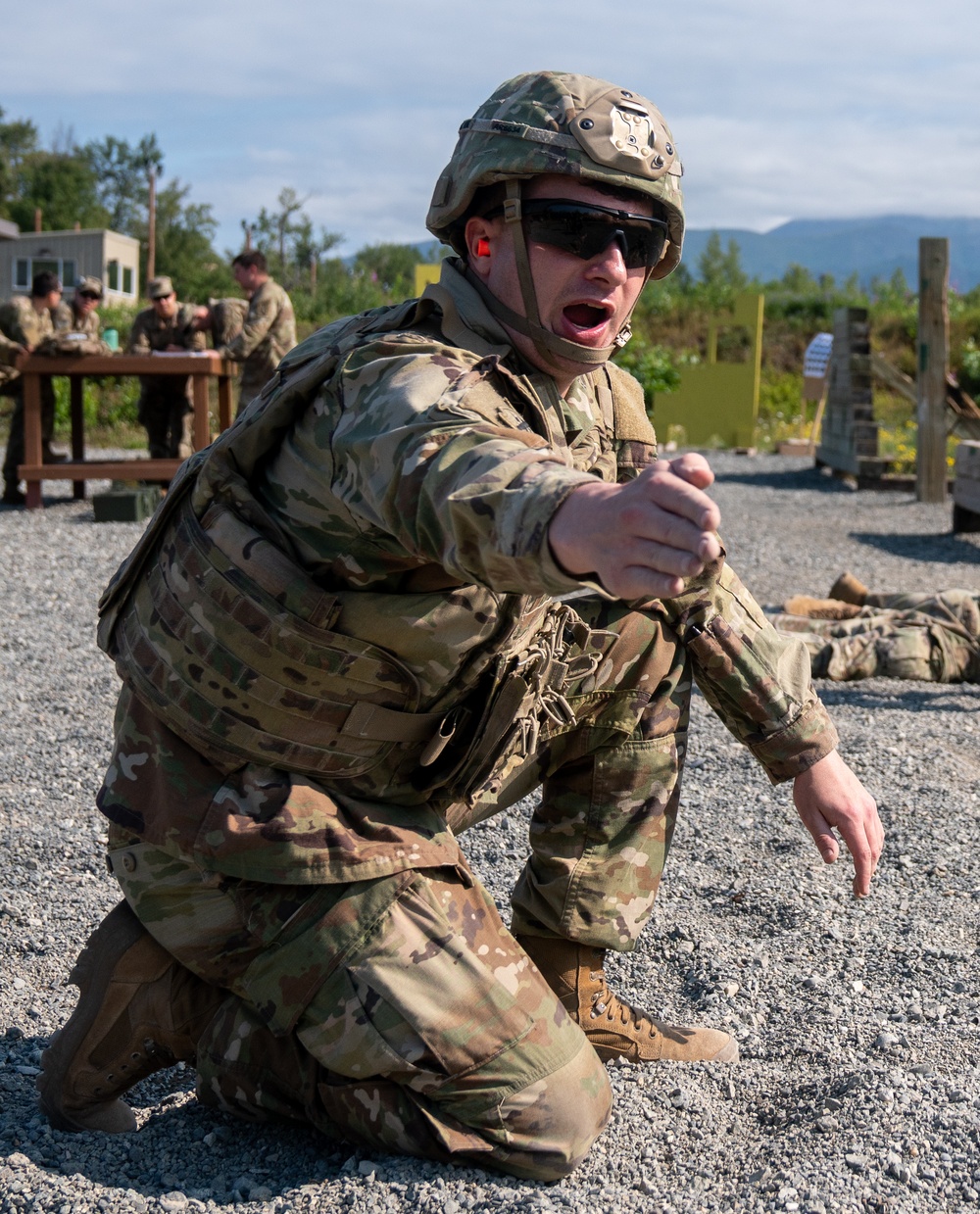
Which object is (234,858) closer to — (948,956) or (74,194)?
(948,956)

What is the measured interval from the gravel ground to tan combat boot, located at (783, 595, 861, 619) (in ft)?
3.82

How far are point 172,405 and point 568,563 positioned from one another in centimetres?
1087

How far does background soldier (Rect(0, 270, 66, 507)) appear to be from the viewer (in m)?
10.9

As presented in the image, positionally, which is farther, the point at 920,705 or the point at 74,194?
the point at 74,194

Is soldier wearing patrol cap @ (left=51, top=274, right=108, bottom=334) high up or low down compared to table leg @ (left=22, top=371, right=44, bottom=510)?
up

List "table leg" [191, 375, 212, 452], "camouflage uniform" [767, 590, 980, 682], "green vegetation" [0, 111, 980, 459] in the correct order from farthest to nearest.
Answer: "green vegetation" [0, 111, 980, 459], "table leg" [191, 375, 212, 452], "camouflage uniform" [767, 590, 980, 682]

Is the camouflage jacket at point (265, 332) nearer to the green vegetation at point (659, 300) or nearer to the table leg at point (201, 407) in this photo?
the table leg at point (201, 407)

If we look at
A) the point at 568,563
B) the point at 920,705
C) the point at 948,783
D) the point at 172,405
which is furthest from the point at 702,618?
the point at 172,405

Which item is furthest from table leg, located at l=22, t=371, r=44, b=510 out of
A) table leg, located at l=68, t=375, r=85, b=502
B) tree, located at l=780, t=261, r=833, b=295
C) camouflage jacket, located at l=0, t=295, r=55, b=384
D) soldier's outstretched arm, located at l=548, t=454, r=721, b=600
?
tree, located at l=780, t=261, r=833, b=295

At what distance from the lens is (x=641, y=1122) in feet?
7.34

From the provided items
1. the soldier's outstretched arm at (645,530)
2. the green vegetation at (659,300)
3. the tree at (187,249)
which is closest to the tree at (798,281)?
the green vegetation at (659,300)

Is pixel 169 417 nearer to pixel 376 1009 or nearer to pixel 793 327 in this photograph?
pixel 376 1009

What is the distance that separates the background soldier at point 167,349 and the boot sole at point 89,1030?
983 centimetres

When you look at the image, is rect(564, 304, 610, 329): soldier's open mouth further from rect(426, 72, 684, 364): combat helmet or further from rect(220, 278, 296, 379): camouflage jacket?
rect(220, 278, 296, 379): camouflage jacket
